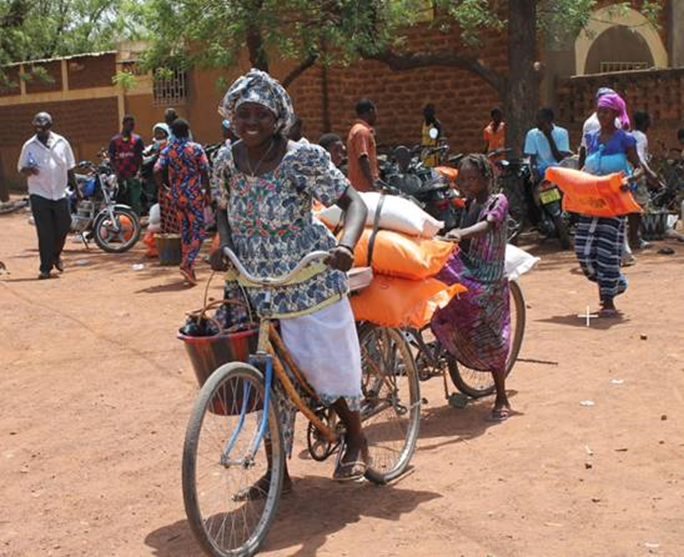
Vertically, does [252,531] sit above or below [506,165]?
below

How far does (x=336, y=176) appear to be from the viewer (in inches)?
182

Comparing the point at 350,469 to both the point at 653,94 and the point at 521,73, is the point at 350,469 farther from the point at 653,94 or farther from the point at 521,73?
the point at 653,94

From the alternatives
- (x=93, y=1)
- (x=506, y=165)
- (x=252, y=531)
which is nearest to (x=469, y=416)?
(x=252, y=531)

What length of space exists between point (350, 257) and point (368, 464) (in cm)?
108

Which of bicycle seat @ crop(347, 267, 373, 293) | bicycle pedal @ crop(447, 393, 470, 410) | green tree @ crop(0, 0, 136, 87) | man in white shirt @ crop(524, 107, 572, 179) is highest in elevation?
green tree @ crop(0, 0, 136, 87)

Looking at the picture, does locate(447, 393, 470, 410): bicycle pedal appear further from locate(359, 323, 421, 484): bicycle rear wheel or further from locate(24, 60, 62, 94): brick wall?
locate(24, 60, 62, 94): brick wall

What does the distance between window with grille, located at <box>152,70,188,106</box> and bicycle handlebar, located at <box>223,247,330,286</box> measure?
1989 cm

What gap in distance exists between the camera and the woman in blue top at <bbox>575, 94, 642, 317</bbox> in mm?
9039

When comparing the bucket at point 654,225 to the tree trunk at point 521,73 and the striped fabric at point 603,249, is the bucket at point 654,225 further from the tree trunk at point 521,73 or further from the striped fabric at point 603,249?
the striped fabric at point 603,249

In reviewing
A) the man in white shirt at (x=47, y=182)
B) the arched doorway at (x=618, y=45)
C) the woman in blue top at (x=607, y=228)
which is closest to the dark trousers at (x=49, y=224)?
the man in white shirt at (x=47, y=182)

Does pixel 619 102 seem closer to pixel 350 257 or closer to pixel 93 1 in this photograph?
pixel 350 257

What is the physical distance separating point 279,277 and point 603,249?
5.12 metres

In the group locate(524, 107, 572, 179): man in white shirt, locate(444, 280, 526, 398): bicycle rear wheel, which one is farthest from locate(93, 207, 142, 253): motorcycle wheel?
locate(444, 280, 526, 398): bicycle rear wheel

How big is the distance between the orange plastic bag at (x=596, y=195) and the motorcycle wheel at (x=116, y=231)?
8112 millimetres
